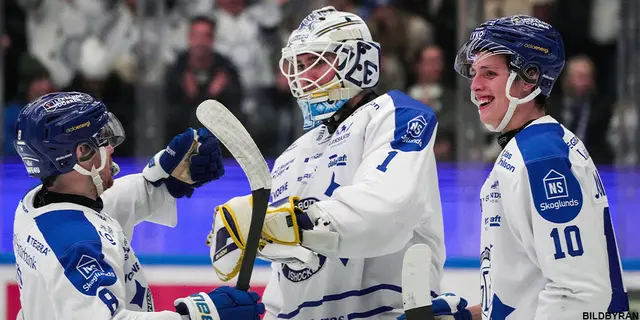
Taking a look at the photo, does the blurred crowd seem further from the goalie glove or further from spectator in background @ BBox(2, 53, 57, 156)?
the goalie glove

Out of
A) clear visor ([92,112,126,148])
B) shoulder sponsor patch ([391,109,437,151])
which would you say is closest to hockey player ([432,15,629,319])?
shoulder sponsor patch ([391,109,437,151])

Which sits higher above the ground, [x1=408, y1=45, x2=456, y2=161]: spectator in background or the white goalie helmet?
the white goalie helmet

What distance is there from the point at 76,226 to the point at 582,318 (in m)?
1.21

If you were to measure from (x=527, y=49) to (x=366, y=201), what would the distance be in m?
0.54

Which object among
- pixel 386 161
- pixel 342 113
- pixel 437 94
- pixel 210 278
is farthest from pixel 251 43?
pixel 386 161

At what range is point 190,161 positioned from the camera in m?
3.07

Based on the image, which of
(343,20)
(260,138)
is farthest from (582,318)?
(260,138)

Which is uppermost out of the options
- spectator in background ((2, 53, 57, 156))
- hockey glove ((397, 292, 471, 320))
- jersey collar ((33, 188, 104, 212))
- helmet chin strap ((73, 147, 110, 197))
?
helmet chin strap ((73, 147, 110, 197))

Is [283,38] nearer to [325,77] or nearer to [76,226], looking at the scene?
[325,77]

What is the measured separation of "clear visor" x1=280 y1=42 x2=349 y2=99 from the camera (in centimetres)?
292

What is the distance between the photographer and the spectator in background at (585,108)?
569 centimetres

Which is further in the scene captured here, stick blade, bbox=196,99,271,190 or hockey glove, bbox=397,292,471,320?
hockey glove, bbox=397,292,471,320

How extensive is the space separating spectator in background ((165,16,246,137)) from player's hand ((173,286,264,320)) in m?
3.50

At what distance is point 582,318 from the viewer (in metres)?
2.28
